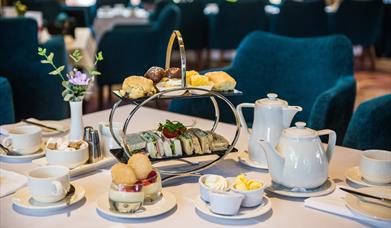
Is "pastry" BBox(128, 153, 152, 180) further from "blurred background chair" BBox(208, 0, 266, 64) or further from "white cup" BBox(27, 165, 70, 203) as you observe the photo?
"blurred background chair" BBox(208, 0, 266, 64)

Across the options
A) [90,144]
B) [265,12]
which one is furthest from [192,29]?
[90,144]

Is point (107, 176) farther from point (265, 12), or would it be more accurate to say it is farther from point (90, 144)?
point (265, 12)

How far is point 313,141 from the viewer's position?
1.23m

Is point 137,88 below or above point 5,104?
above

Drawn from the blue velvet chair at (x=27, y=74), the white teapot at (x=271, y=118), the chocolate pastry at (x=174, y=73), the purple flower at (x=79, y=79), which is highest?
the chocolate pastry at (x=174, y=73)

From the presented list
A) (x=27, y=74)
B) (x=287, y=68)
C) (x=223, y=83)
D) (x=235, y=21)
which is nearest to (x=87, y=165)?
(x=223, y=83)

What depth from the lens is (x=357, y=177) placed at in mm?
1341

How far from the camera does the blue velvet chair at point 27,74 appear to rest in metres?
3.04

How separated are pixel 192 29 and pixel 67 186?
5315 mm

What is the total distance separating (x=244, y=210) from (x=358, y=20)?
572 centimetres

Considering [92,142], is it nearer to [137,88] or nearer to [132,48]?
[137,88]

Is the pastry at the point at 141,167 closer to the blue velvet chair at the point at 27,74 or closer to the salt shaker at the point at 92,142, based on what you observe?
the salt shaker at the point at 92,142

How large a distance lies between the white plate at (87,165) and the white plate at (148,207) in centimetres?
16

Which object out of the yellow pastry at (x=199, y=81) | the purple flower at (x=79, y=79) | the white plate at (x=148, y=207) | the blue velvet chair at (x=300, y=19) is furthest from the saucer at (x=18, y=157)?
the blue velvet chair at (x=300, y=19)
